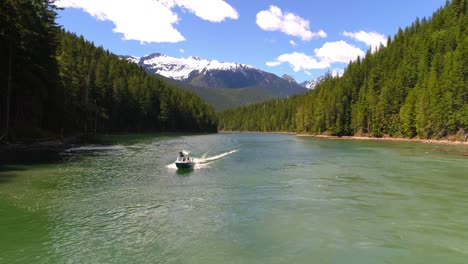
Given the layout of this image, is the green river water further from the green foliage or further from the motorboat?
the green foliage

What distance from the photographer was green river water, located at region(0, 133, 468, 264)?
1664cm

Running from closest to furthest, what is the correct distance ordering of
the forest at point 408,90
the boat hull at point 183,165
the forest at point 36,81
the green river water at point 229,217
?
1. the green river water at point 229,217
2. the boat hull at point 183,165
3. the forest at point 36,81
4. the forest at point 408,90

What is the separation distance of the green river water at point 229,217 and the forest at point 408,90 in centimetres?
7599

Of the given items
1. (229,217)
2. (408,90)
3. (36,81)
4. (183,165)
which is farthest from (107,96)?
(229,217)

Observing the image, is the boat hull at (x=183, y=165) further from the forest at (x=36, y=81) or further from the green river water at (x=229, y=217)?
the forest at (x=36, y=81)

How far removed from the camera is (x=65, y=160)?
49.2 meters

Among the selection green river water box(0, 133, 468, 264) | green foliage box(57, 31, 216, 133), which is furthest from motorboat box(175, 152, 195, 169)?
green foliage box(57, 31, 216, 133)

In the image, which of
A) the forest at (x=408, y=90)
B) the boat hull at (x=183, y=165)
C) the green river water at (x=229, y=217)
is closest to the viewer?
the green river water at (x=229, y=217)

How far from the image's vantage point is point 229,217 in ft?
75.1

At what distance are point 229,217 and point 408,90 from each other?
132665mm

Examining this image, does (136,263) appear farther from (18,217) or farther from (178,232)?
(18,217)

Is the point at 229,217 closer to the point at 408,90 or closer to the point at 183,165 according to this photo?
the point at 183,165

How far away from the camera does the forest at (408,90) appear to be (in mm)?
105062

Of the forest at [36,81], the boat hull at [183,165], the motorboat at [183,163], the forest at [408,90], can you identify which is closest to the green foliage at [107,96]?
the forest at [36,81]
